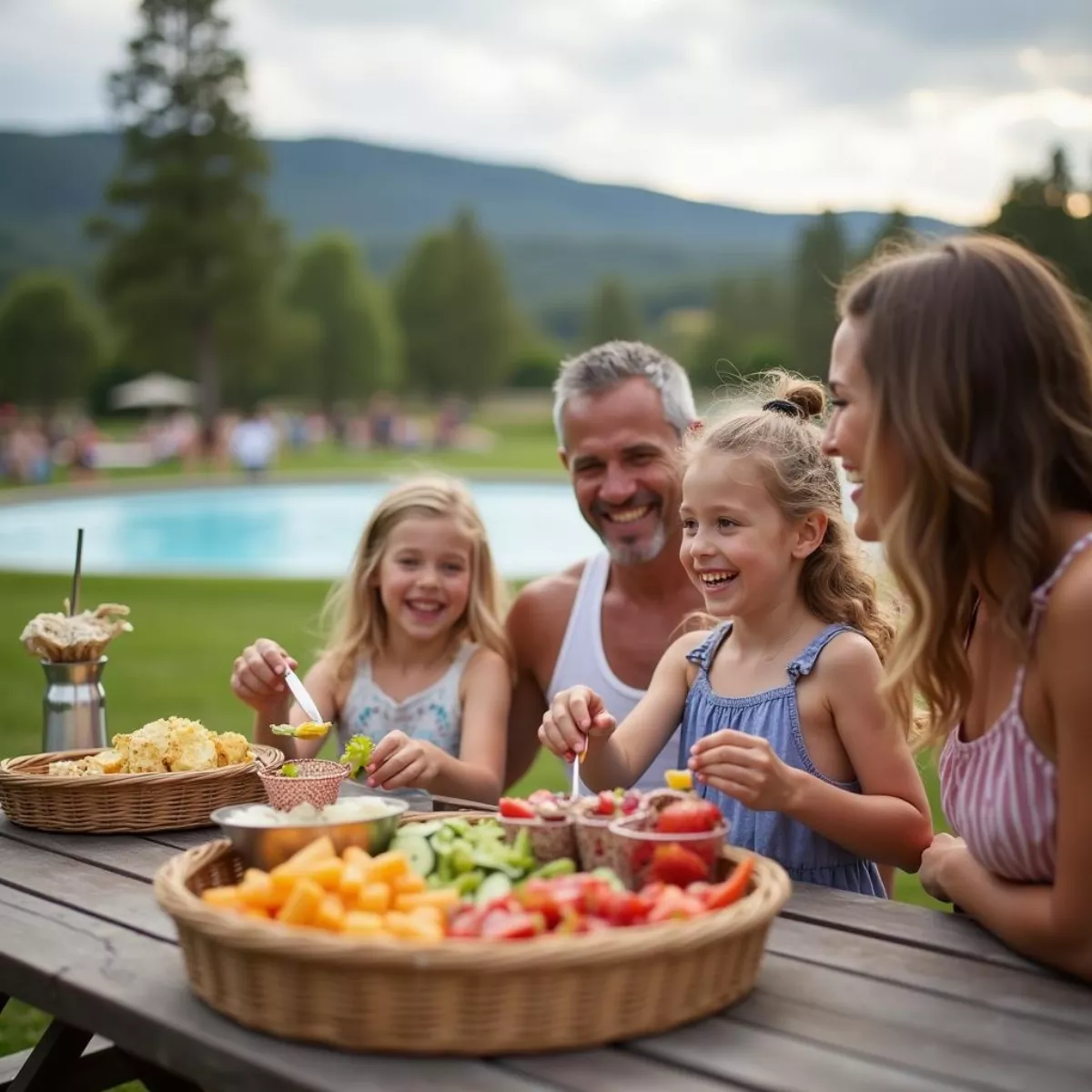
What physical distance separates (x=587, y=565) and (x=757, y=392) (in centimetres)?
106

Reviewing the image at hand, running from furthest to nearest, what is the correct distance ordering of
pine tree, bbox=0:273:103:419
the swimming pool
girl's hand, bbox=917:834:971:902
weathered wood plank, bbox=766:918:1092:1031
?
pine tree, bbox=0:273:103:419 → the swimming pool → girl's hand, bbox=917:834:971:902 → weathered wood plank, bbox=766:918:1092:1031

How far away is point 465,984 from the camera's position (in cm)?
143

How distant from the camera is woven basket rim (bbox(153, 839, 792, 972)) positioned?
142 cm

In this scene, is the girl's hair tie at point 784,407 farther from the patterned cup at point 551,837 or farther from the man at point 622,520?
the patterned cup at point 551,837

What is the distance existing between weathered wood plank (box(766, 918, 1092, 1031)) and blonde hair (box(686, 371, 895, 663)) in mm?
862

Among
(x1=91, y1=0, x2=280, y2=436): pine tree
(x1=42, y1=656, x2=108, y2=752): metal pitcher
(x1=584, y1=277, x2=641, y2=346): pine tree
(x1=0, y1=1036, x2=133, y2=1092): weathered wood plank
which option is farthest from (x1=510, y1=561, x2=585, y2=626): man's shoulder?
(x1=584, y1=277, x2=641, y2=346): pine tree

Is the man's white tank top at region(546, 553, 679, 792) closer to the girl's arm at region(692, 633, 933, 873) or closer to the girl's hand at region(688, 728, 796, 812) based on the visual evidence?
the girl's arm at region(692, 633, 933, 873)

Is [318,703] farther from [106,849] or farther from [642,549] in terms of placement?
[106,849]

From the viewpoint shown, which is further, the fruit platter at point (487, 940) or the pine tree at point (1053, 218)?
the pine tree at point (1053, 218)

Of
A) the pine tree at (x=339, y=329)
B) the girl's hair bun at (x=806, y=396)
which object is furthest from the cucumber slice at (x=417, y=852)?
the pine tree at (x=339, y=329)

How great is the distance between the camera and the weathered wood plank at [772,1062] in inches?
55.6

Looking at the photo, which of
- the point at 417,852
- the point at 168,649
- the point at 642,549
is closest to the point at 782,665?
the point at 417,852

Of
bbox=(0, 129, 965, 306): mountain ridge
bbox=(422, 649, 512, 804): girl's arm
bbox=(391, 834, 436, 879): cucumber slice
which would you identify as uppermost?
bbox=(0, 129, 965, 306): mountain ridge

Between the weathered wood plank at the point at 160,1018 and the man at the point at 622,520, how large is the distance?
1876 millimetres
